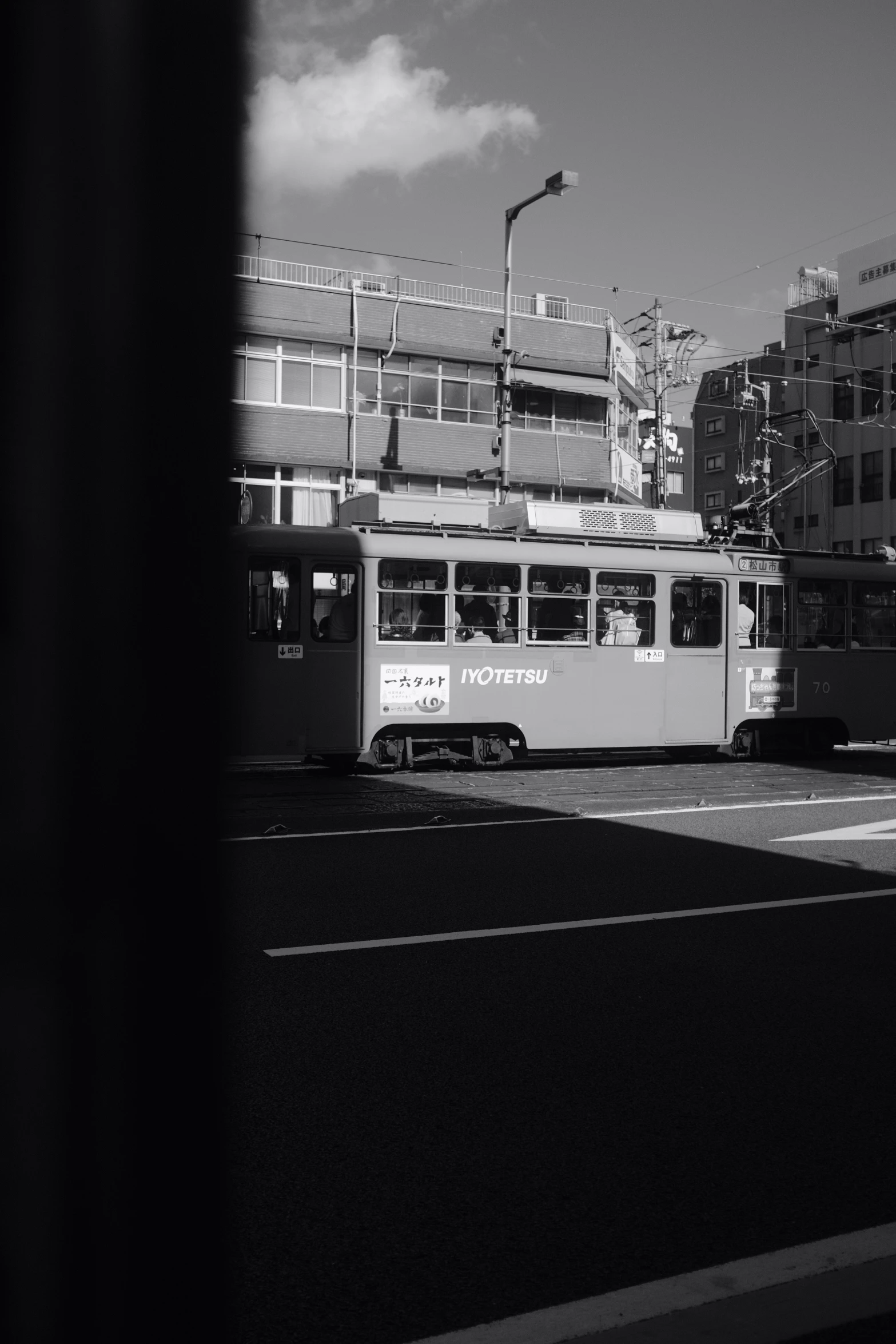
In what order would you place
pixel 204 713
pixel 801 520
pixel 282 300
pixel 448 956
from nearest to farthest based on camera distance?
pixel 204 713 → pixel 448 956 → pixel 282 300 → pixel 801 520

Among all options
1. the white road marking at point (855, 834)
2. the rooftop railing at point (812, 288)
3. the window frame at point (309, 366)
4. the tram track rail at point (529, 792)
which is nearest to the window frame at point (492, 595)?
the tram track rail at point (529, 792)

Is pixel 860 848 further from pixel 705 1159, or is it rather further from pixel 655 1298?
pixel 655 1298

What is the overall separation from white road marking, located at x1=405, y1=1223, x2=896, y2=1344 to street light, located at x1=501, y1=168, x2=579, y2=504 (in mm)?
18218

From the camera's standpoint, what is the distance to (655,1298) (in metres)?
2.80

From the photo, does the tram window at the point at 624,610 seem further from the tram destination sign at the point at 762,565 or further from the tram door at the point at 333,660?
the tram door at the point at 333,660

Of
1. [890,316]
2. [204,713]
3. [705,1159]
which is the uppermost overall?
[890,316]

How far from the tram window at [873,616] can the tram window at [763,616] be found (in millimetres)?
1303

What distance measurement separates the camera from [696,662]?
16.7 meters

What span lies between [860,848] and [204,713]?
7.75 metres

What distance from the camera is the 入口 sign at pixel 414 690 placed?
14578mm

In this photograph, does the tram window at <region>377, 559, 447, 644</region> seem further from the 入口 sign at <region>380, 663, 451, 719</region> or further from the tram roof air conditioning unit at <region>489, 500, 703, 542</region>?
the tram roof air conditioning unit at <region>489, 500, 703, 542</region>

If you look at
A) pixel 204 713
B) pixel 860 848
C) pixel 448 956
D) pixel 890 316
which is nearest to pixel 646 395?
pixel 890 316

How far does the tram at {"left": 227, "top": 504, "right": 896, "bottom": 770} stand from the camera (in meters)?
14.2

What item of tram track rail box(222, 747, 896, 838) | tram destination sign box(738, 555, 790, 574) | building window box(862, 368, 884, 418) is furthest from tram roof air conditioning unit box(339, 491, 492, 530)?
building window box(862, 368, 884, 418)
